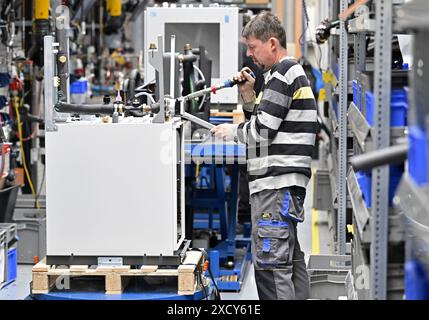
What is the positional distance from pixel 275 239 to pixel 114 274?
35.5 inches

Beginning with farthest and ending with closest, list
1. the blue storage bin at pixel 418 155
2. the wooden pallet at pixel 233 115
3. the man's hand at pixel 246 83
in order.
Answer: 1. the wooden pallet at pixel 233 115
2. the man's hand at pixel 246 83
3. the blue storage bin at pixel 418 155

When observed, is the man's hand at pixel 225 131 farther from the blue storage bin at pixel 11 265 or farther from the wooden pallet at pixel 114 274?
the blue storage bin at pixel 11 265

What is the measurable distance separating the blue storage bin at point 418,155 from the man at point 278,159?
2.06 m

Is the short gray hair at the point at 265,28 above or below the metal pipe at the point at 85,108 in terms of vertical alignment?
above

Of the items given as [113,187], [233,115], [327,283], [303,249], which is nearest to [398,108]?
[113,187]

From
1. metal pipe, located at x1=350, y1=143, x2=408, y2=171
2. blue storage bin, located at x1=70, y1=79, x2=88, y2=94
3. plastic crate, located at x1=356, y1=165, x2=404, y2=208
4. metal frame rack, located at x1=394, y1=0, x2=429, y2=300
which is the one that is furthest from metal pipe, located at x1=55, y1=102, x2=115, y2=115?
blue storage bin, located at x1=70, y1=79, x2=88, y2=94

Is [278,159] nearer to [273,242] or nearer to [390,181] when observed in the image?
[273,242]

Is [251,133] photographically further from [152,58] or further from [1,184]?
[1,184]

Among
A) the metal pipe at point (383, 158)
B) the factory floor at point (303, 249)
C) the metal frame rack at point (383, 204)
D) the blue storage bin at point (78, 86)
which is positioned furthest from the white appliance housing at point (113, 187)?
the blue storage bin at point (78, 86)

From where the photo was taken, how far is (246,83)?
209 inches

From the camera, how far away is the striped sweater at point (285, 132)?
482 cm

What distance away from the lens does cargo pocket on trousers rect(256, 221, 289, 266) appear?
4.86 metres
